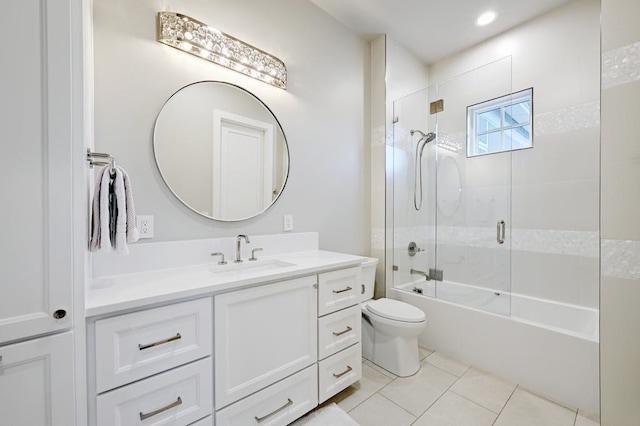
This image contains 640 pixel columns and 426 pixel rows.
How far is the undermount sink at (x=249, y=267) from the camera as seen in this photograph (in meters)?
1.45

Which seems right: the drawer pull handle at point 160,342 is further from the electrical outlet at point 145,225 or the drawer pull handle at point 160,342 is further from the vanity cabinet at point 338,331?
the vanity cabinet at point 338,331

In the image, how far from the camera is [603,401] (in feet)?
4.82

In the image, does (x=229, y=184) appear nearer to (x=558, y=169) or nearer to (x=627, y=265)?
(x=627, y=265)

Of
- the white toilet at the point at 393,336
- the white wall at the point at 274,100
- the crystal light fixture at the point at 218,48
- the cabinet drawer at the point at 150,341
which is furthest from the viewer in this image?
the white toilet at the point at 393,336

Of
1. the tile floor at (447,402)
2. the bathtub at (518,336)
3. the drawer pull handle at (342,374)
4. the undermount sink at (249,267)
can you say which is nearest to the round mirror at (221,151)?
the undermount sink at (249,267)

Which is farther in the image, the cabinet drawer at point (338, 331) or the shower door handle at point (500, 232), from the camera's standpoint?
the shower door handle at point (500, 232)

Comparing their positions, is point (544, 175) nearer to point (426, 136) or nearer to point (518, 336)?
point (426, 136)

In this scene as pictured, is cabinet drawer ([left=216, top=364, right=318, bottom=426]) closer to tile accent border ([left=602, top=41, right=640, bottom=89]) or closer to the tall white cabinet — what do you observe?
the tall white cabinet

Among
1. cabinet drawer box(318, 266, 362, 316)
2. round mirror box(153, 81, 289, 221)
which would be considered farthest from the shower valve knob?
round mirror box(153, 81, 289, 221)

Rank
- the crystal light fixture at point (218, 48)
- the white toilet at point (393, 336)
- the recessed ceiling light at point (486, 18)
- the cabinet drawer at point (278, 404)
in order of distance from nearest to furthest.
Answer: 1. the cabinet drawer at point (278, 404)
2. the crystal light fixture at point (218, 48)
3. the white toilet at point (393, 336)
4. the recessed ceiling light at point (486, 18)

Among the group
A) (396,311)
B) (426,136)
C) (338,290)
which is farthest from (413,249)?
(338,290)

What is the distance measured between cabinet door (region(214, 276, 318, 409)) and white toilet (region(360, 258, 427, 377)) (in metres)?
0.70

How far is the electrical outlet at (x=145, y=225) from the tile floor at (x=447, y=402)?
4.78ft

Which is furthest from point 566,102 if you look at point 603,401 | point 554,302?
point 603,401
